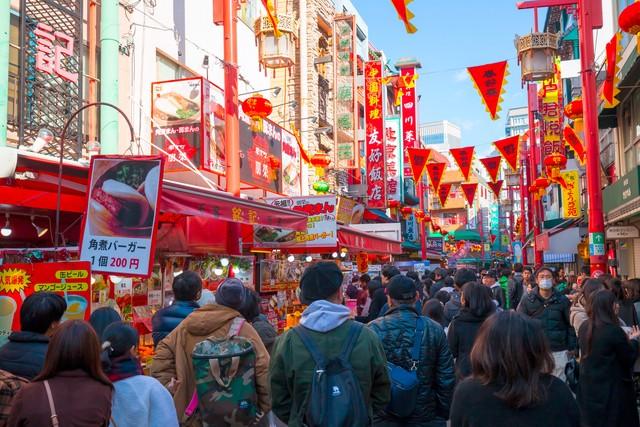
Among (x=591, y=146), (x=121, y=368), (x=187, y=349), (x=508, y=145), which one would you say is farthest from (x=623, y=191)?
(x=121, y=368)

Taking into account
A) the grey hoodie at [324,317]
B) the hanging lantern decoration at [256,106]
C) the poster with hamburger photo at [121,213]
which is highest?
the hanging lantern decoration at [256,106]

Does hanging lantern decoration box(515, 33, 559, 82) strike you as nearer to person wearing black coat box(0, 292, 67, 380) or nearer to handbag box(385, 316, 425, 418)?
handbag box(385, 316, 425, 418)

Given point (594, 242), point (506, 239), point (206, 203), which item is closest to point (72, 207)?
point (206, 203)

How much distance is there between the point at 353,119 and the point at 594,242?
17679 millimetres

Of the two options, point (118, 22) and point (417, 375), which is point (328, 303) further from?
point (118, 22)

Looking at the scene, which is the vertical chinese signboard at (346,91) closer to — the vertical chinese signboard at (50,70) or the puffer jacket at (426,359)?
the vertical chinese signboard at (50,70)

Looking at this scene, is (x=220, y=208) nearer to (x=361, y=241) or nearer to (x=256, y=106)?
(x=256, y=106)

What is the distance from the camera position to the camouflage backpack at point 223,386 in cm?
445

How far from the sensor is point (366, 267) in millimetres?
23188

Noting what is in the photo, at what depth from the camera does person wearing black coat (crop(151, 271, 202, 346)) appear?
5.75 metres

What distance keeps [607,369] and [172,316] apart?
3678 millimetres

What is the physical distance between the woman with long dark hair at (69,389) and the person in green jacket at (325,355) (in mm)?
976

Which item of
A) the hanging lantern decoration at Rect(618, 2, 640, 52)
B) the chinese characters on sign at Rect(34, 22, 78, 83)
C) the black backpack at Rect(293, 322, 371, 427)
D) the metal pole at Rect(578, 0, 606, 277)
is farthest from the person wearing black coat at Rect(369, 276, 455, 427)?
the metal pole at Rect(578, 0, 606, 277)

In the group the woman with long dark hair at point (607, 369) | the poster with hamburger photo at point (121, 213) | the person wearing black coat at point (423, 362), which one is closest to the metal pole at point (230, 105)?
the poster with hamburger photo at point (121, 213)
